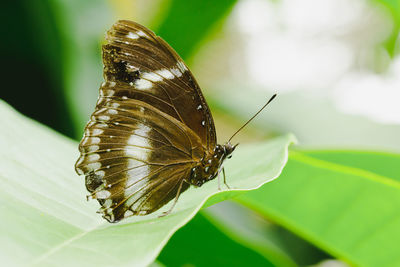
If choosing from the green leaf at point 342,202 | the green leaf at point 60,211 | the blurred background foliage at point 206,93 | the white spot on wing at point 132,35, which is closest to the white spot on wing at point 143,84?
the white spot on wing at point 132,35

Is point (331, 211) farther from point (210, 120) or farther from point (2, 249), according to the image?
point (2, 249)

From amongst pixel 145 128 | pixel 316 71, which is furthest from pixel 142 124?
pixel 316 71

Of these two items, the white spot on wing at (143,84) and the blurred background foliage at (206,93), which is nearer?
the white spot on wing at (143,84)

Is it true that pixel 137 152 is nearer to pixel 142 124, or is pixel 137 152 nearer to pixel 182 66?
pixel 142 124

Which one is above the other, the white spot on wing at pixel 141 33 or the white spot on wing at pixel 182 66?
the white spot on wing at pixel 141 33

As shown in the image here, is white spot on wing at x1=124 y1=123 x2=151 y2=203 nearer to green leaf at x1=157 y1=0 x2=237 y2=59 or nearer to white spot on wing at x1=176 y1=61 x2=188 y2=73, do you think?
white spot on wing at x1=176 y1=61 x2=188 y2=73

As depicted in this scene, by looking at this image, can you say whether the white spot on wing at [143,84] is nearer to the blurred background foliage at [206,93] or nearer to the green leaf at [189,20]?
the blurred background foliage at [206,93]
